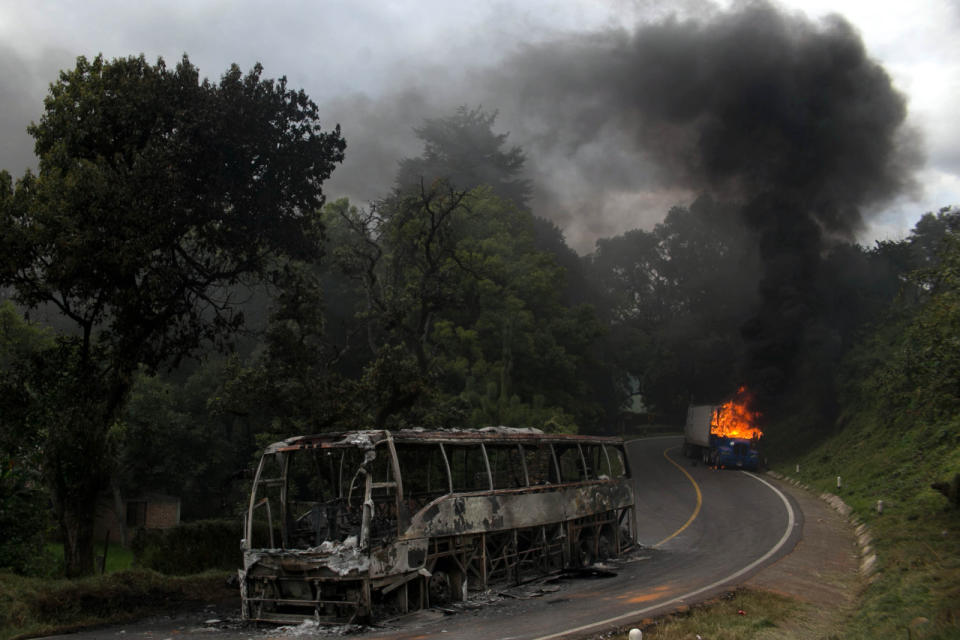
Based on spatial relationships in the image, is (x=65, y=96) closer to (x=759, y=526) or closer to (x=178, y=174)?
(x=178, y=174)

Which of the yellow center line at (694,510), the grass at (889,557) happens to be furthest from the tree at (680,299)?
the grass at (889,557)

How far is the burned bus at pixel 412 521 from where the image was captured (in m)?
12.5

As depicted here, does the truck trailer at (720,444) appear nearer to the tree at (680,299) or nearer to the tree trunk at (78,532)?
the tree at (680,299)

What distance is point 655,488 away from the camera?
1523 inches

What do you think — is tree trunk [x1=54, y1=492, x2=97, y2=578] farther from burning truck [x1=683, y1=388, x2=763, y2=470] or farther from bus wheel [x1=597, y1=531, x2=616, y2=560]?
burning truck [x1=683, y1=388, x2=763, y2=470]

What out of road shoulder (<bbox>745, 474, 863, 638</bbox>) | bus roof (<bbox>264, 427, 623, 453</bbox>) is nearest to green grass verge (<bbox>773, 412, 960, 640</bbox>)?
road shoulder (<bbox>745, 474, 863, 638</bbox>)

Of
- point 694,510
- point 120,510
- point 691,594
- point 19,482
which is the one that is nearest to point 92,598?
point 19,482

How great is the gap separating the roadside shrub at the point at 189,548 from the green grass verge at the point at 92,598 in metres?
1.64

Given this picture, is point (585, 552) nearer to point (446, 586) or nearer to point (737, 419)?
point (446, 586)

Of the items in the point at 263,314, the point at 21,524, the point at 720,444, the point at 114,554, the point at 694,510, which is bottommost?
the point at 114,554

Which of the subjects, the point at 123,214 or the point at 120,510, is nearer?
the point at 123,214

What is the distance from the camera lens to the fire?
45.5 metres

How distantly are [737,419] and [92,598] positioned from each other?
130 feet

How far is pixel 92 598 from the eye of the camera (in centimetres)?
1425
